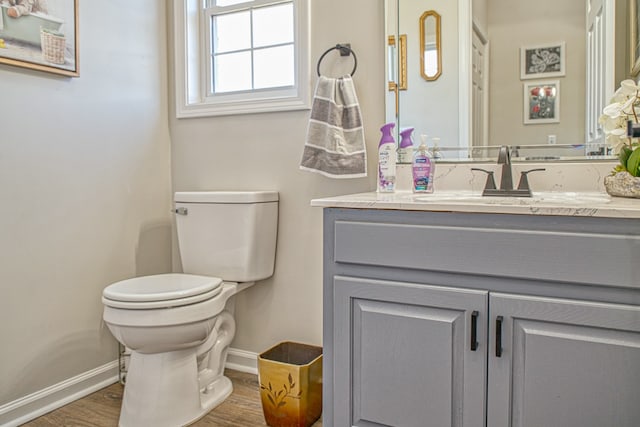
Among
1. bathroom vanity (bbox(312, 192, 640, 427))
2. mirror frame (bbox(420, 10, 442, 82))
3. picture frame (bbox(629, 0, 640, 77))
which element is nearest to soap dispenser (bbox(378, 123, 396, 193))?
mirror frame (bbox(420, 10, 442, 82))

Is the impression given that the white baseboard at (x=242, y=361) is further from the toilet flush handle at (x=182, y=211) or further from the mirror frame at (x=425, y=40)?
the mirror frame at (x=425, y=40)

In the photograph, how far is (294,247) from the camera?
2.10m

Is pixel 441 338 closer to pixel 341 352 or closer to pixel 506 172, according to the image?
pixel 341 352

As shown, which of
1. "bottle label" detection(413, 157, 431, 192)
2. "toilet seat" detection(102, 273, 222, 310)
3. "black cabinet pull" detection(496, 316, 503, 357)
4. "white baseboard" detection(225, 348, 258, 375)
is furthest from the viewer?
"white baseboard" detection(225, 348, 258, 375)

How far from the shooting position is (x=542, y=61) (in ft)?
5.37

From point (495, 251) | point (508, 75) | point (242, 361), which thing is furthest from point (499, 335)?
point (242, 361)

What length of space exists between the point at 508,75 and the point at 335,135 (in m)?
0.66

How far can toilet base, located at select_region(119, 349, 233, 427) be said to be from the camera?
170 cm

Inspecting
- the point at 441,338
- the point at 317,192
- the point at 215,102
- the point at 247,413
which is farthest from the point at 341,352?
the point at 215,102

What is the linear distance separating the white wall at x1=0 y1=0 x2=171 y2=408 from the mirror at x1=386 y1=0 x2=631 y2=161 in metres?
1.16

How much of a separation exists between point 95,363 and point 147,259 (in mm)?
501

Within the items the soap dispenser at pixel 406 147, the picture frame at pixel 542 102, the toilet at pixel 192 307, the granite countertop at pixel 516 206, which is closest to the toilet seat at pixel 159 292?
the toilet at pixel 192 307

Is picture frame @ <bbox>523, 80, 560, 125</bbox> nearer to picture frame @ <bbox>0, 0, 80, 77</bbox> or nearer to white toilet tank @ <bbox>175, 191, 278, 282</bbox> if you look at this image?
white toilet tank @ <bbox>175, 191, 278, 282</bbox>

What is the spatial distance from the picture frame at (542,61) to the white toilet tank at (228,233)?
1.10 meters
